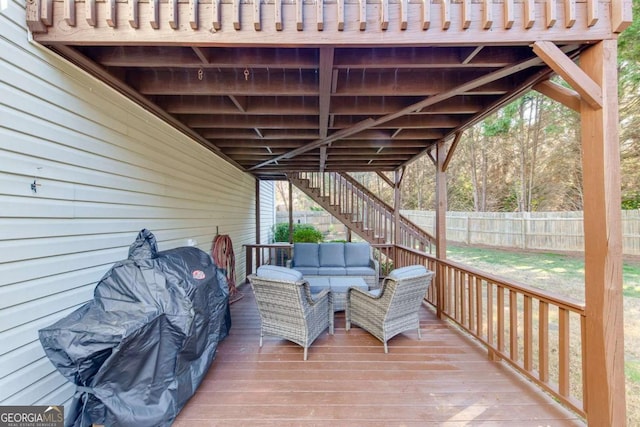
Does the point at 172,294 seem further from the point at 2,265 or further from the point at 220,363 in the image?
the point at 220,363

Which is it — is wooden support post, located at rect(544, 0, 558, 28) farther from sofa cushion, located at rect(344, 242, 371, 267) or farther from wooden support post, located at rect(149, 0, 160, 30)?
sofa cushion, located at rect(344, 242, 371, 267)

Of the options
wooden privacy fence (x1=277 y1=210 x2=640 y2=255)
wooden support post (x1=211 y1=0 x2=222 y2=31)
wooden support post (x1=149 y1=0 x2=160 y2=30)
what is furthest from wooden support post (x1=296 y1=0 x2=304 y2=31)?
wooden privacy fence (x1=277 y1=210 x2=640 y2=255)

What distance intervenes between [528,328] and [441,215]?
2.00m

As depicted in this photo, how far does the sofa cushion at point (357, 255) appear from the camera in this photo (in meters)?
5.62

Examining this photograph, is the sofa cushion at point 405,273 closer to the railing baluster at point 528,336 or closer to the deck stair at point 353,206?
the railing baluster at point 528,336

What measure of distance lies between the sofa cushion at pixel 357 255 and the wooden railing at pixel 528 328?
1192 millimetres

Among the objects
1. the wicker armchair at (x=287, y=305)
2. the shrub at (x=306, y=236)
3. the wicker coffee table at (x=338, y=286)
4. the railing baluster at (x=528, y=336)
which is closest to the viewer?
the railing baluster at (x=528, y=336)

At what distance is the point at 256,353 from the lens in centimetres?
304

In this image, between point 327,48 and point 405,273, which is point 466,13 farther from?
point 405,273

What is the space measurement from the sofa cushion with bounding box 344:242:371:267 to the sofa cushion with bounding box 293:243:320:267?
0.62 meters

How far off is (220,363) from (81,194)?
1981mm

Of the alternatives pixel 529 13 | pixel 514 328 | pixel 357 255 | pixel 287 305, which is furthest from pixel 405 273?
pixel 357 255

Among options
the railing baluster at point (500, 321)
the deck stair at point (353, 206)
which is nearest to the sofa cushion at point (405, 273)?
the railing baluster at point (500, 321)

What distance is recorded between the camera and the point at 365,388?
241 centimetres
